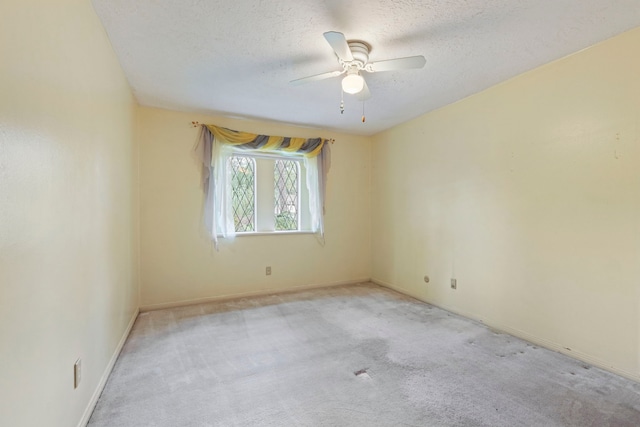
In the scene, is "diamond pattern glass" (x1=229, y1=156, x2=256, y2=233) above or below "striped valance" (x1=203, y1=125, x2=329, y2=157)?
below

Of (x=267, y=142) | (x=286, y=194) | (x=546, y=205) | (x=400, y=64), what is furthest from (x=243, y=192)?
(x=546, y=205)

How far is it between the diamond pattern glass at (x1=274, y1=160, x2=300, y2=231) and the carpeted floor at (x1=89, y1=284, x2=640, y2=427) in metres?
1.56

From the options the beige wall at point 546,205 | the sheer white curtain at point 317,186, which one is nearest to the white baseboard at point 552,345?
the beige wall at point 546,205

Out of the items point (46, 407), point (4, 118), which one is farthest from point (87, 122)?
point (46, 407)

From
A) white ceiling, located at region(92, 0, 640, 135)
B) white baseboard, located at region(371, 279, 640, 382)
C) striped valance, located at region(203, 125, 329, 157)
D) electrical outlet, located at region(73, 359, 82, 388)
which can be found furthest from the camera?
striped valance, located at region(203, 125, 329, 157)

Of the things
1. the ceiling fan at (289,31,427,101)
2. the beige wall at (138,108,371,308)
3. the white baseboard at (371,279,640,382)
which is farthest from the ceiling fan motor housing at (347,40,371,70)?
the white baseboard at (371,279,640,382)

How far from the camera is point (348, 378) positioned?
79.8 inches

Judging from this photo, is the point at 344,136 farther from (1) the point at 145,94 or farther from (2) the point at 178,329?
(2) the point at 178,329

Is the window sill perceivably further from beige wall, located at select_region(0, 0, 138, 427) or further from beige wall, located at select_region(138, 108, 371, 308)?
beige wall, located at select_region(0, 0, 138, 427)

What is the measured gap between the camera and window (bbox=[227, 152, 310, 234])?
13.1 feet

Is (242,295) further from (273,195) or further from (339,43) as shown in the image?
(339,43)

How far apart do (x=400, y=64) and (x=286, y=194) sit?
8.66ft

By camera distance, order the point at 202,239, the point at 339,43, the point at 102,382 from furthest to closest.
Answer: the point at 202,239 < the point at 102,382 < the point at 339,43

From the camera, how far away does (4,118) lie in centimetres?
89
